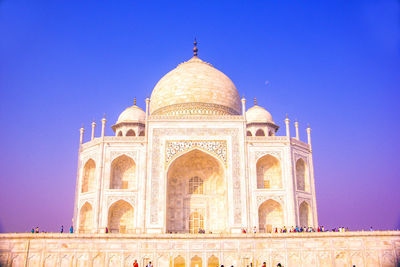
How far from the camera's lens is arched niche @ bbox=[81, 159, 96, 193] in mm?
17953

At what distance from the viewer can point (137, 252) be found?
12.5m

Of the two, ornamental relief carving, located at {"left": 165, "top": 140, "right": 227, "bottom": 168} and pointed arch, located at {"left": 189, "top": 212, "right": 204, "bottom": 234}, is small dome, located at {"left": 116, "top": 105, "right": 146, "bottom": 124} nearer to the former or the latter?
ornamental relief carving, located at {"left": 165, "top": 140, "right": 227, "bottom": 168}

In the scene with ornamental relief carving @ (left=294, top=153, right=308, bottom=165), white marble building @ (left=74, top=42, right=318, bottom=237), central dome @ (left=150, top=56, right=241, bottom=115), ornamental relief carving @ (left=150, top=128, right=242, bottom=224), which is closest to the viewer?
ornamental relief carving @ (left=150, top=128, right=242, bottom=224)

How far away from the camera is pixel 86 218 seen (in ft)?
57.9

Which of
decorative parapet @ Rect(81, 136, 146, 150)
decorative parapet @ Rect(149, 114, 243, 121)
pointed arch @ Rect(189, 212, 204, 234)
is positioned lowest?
pointed arch @ Rect(189, 212, 204, 234)

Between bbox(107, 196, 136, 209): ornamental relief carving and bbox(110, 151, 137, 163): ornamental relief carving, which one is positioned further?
bbox(110, 151, 137, 163): ornamental relief carving

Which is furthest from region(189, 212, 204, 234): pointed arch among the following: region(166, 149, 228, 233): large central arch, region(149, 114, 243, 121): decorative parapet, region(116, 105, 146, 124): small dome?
region(116, 105, 146, 124): small dome

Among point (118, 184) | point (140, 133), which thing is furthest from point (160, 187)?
point (140, 133)

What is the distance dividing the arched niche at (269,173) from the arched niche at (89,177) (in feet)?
25.0

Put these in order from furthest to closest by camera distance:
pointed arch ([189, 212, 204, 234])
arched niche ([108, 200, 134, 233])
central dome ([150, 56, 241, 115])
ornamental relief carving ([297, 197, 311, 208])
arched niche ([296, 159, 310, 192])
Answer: central dome ([150, 56, 241, 115])
arched niche ([296, 159, 310, 192])
pointed arch ([189, 212, 204, 234])
ornamental relief carving ([297, 197, 311, 208])
arched niche ([108, 200, 134, 233])

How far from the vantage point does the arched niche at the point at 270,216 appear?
16734 mm

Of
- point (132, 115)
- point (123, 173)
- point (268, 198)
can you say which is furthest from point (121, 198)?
point (268, 198)

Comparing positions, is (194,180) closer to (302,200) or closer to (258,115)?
(302,200)

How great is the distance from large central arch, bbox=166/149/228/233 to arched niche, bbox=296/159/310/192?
3.59m
